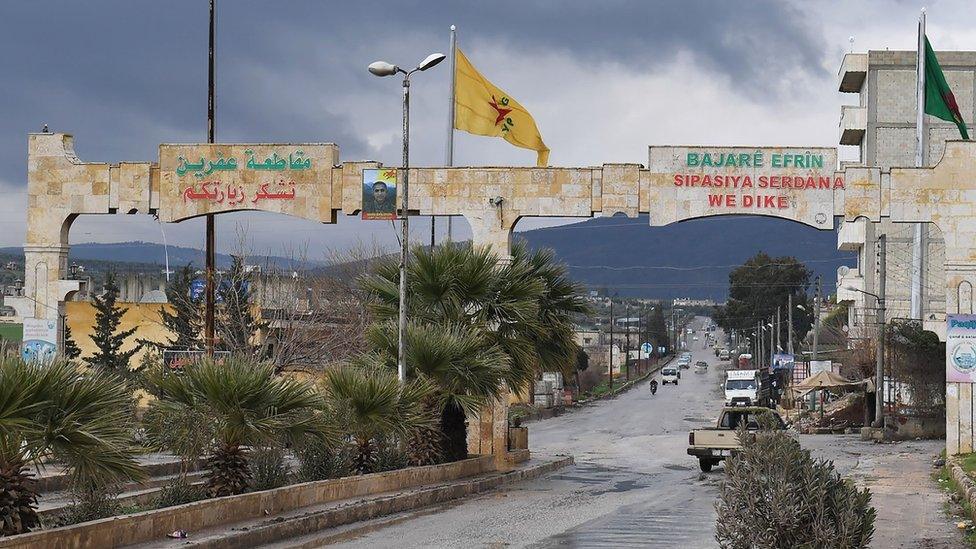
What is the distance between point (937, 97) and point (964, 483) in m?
20.5

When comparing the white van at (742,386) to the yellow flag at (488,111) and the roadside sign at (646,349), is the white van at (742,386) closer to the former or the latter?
the yellow flag at (488,111)

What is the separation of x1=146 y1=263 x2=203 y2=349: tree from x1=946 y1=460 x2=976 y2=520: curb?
29.7 m

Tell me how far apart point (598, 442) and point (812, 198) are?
19886mm

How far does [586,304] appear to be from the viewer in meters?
32.6

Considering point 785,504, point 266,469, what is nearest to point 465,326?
point 266,469

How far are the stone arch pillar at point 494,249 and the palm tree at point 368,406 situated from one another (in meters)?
7.21

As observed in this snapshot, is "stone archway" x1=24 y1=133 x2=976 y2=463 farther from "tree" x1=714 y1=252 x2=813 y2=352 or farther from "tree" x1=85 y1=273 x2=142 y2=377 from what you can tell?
"tree" x1=714 y1=252 x2=813 y2=352

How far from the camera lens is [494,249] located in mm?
32000

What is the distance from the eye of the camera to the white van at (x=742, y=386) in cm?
7616


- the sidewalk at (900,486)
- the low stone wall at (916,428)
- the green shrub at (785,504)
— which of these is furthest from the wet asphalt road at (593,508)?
the low stone wall at (916,428)

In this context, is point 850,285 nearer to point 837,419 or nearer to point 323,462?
point 837,419

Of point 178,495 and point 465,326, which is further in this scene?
point 465,326

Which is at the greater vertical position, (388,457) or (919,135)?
(919,135)

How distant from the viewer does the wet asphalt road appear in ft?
57.6
